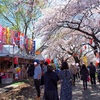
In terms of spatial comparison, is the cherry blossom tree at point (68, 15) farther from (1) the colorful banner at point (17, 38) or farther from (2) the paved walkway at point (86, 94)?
(1) the colorful banner at point (17, 38)

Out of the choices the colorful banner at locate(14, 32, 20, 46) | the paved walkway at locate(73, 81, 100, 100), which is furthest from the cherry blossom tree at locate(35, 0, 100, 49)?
the colorful banner at locate(14, 32, 20, 46)

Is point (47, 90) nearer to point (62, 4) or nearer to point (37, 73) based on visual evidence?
point (37, 73)

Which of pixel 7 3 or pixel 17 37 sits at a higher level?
pixel 7 3

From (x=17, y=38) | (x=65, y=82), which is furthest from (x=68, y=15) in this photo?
(x=17, y=38)

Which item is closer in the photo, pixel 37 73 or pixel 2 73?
pixel 37 73

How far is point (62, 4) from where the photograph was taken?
1588cm

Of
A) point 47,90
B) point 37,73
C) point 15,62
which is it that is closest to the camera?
point 47,90

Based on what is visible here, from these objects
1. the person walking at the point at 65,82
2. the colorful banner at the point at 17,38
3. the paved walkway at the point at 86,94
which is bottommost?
the paved walkway at the point at 86,94

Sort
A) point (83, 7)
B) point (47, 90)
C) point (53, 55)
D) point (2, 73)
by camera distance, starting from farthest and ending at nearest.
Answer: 1. point (53, 55)
2. point (2, 73)
3. point (83, 7)
4. point (47, 90)

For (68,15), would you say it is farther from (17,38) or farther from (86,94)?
(17,38)

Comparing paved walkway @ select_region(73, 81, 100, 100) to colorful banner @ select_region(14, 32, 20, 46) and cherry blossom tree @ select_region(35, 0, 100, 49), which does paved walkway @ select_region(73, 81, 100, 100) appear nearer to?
cherry blossom tree @ select_region(35, 0, 100, 49)

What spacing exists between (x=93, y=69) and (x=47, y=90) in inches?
388

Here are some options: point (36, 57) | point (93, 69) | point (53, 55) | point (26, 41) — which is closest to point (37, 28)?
point (93, 69)

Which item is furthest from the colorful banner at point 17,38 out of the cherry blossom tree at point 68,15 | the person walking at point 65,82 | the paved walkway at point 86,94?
the person walking at point 65,82
